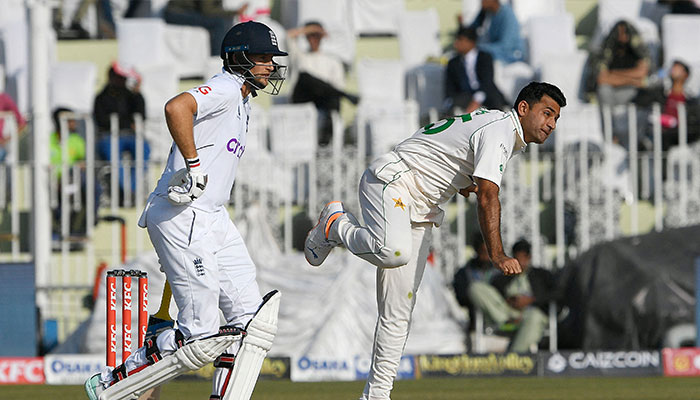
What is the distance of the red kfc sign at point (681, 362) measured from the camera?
1116cm

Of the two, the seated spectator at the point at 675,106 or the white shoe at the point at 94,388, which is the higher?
the seated spectator at the point at 675,106

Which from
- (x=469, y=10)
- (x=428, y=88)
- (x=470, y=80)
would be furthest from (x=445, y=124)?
(x=469, y=10)

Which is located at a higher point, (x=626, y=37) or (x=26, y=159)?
(x=626, y=37)

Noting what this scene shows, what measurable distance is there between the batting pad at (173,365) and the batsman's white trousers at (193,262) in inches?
2.1

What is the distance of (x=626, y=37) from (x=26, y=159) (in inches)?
273

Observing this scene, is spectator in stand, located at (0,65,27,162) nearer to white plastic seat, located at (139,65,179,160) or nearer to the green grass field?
white plastic seat, located at (139,65,179,160)

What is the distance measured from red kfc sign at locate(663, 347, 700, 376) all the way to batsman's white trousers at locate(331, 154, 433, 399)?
5127mm

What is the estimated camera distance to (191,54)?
16.2 m

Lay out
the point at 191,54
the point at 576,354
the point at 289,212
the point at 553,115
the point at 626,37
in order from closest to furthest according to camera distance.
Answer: the point at 553,115 → the point at 576,354 → the point at 289,212 → the point at 626,37 → the point at 191,54

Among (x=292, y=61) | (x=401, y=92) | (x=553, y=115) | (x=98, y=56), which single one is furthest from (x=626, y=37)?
(x=553, y=115)

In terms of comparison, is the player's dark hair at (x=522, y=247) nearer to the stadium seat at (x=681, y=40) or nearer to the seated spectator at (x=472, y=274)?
the seated spectator at (x=472, y=274)

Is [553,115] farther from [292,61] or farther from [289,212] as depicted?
[292,61]

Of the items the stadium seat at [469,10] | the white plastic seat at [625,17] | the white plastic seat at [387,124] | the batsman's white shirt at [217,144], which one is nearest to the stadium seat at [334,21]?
the stadium seat at [469,10]

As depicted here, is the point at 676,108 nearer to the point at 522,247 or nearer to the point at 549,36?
the point at 549,36
